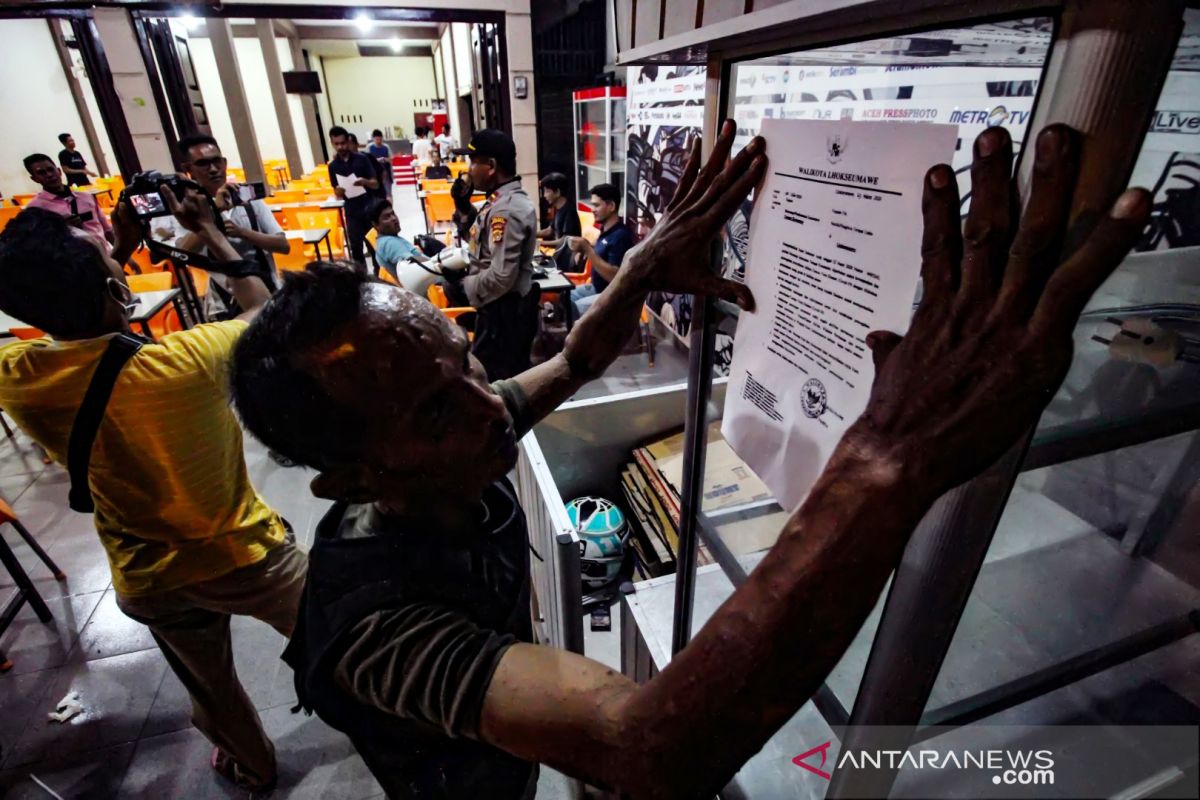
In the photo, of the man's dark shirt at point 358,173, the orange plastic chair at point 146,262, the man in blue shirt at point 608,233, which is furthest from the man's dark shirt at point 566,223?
the orange plastic chair at point 146,262

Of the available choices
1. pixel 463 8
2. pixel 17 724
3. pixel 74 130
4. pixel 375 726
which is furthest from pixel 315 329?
pixel 74 130

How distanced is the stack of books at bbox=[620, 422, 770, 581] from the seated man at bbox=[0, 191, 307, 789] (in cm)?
141

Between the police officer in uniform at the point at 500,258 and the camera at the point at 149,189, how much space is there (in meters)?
1.47

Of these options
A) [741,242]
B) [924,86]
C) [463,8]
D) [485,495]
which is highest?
[463,8]

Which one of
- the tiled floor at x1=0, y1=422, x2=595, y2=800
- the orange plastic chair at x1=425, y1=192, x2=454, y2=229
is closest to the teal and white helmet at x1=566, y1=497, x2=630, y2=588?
the tiled floor at x1=0, y1=422, x2=595, y2=800

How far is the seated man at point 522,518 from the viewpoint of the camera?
19.0 inches

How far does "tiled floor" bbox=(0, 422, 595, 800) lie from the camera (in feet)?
6.84

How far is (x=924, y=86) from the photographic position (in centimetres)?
160

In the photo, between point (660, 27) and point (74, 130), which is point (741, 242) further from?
point (74, 130)

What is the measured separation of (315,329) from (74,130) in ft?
46.4

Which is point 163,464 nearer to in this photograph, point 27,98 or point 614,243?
point 614,243

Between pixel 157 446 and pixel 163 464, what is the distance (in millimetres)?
58

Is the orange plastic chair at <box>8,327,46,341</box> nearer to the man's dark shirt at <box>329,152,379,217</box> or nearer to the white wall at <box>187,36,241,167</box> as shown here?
the man's dark shirt at <box>329,152,379,217</box>

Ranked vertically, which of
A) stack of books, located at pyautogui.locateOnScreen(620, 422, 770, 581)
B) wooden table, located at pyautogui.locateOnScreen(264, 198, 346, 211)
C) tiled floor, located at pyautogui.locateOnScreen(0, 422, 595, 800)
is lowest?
tiled floor, located at pyautogui.locateOnScreen(0, 422, 595, 800)
